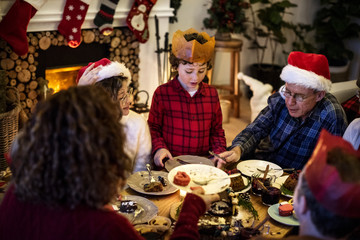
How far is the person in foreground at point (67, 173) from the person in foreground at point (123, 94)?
2.83 feet

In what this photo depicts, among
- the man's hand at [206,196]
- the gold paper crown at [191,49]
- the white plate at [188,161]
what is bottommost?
the white plate at [188,161]

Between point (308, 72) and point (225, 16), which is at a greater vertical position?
point (225, 16)

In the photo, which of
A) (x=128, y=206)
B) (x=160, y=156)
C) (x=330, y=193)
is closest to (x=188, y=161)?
(x=160, y=156)

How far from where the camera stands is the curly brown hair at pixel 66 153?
100 centimetres

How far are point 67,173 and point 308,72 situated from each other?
1.66 metres

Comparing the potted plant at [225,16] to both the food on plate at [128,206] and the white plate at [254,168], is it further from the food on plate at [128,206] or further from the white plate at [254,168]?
the food on plate at [128,206]

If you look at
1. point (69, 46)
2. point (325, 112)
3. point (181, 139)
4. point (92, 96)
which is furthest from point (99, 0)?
point (92, 96)

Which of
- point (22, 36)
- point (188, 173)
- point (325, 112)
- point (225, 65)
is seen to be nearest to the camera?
point (188, 173)

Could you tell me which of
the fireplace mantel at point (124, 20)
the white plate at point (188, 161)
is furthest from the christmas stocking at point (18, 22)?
the white plate at point (188, 161)

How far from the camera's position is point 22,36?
302 centimetres

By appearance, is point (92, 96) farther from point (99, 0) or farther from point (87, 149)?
point (99, 0)

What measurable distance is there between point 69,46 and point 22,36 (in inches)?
23.1

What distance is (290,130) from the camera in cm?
237

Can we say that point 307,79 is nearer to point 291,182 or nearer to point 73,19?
point 291,182
